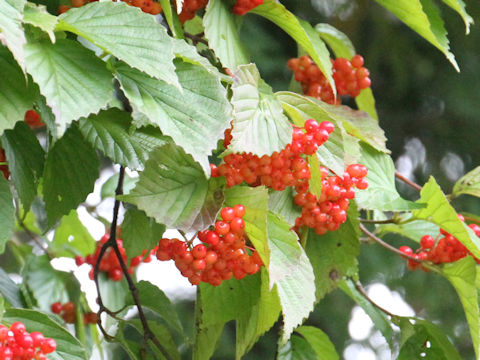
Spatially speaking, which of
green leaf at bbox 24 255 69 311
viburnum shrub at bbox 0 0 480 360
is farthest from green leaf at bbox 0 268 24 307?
green leaf at bbox 24 255 69 311

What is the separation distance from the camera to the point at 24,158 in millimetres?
982

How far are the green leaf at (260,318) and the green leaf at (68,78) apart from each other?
35cm

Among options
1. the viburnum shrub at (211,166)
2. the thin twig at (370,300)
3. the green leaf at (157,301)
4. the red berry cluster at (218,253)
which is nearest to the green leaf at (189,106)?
the viburnum shrub at (211,166)

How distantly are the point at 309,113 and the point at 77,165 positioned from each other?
1.13 feet

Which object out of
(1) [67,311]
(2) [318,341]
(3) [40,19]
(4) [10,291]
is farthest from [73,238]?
(3) [40,19]

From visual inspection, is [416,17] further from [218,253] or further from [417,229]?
[218,253]

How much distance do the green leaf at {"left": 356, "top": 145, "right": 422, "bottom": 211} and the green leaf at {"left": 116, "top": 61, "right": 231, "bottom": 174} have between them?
0.35 m

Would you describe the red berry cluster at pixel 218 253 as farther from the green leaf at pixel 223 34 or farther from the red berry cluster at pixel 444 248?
the red berry cluster at pixel 444 248

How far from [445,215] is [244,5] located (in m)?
0.45

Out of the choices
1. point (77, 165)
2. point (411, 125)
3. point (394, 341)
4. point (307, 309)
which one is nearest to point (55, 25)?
point (77, 165)

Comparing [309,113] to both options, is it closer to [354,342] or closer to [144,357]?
[144,357]

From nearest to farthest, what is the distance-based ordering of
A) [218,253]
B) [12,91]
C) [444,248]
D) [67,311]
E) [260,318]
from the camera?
[12,91]
[218,253]
[260,318]
[444,248]
[67,311]

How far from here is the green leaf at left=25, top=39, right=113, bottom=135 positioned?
74 centimetres

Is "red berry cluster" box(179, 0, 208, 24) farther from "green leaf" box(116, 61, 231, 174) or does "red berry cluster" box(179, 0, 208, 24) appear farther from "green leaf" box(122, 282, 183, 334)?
"green leaf" box(122, 282, 183, 334)
